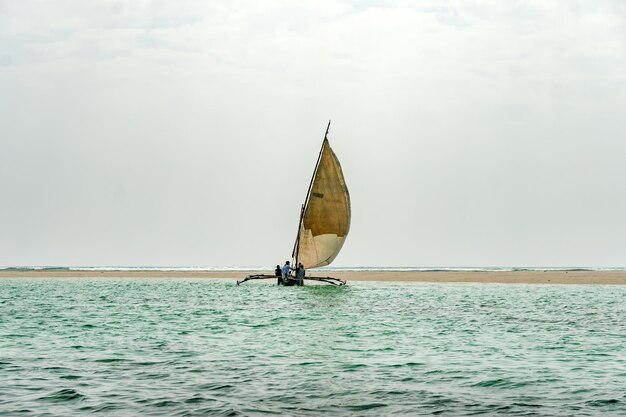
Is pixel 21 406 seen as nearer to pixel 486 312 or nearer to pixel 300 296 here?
pixel 486 312

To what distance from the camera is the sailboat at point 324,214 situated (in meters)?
72.9

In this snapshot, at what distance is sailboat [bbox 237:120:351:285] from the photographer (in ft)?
239

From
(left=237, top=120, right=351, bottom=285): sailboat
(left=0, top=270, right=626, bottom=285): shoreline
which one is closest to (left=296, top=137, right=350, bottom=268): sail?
(left=237, top=120, right=351, bottom=285): sailboat

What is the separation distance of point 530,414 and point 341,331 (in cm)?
1689

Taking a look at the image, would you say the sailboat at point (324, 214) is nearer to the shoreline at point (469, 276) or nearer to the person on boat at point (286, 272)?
the person on boat at point (286, 272)

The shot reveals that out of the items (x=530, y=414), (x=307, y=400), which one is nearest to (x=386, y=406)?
(x=307, y=400)

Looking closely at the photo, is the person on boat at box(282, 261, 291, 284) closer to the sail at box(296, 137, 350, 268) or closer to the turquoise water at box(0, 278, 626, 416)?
the sail at box(296, 137, 350, 268)

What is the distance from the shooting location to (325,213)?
73.6 metres

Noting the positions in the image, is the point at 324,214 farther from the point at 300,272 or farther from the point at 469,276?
the point at 469,276

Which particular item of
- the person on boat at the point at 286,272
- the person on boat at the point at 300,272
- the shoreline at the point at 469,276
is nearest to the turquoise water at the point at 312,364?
the person on boat at the point at 300,272

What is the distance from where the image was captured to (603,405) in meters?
16.2

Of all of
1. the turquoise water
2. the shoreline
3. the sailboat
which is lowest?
the turquoise water

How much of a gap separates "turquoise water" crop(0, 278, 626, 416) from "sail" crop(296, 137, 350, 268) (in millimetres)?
32474

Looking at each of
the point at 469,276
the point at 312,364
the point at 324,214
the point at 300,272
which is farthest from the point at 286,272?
the point at 312,364
